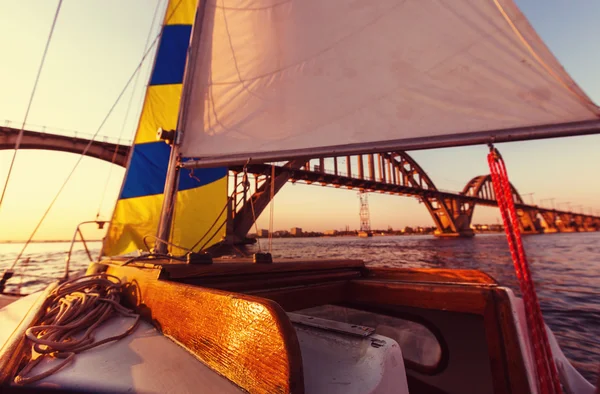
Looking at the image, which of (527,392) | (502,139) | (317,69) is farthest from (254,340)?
(317,69)

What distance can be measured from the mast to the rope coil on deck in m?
1.40

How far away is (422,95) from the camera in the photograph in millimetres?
2539

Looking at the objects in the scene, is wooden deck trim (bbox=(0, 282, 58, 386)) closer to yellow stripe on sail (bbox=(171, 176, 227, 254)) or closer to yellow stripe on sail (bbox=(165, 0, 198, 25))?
yellow stripe on sail (bbox=(171, 176, 227, 254))

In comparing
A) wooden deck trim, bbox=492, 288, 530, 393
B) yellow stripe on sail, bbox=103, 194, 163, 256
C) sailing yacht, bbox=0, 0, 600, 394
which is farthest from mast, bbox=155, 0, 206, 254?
wooden deck trim, bbox=492, 288, 530, 393

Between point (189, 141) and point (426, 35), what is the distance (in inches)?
116

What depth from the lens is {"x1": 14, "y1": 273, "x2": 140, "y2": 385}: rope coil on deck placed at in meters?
1.07

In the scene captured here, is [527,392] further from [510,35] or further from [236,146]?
[236,146]

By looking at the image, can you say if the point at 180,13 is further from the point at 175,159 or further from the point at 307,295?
the point at 307,295

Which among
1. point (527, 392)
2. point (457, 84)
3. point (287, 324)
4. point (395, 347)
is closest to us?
point (287, 324)

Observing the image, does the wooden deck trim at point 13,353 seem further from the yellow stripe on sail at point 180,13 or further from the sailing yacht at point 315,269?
the yellow stripe on sail at point 180,13

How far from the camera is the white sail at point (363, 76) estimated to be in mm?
2188

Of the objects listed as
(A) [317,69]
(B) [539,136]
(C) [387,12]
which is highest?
(C) [387,12]

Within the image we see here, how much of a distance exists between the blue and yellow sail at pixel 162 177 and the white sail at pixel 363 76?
1519 mm

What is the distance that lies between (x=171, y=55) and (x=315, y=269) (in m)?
4.97
